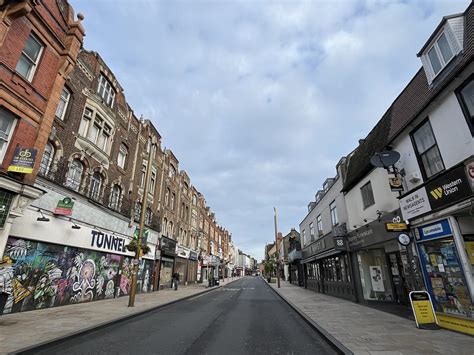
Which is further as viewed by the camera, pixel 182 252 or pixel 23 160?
pixel 182 252

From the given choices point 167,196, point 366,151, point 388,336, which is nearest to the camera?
point 388,336

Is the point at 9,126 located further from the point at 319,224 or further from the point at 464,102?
the point at 319,224

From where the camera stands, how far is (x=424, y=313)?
317 inches

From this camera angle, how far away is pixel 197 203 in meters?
44.4

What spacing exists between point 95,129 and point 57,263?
865cm

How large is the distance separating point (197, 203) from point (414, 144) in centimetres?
3774

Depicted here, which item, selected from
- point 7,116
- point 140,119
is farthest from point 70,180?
point 140,119

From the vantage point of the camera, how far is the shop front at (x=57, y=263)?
10391mm

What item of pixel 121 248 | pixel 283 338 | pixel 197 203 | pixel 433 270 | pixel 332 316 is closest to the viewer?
pixel 283 338

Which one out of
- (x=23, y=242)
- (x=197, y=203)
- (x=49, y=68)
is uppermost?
(x=197, y=203)

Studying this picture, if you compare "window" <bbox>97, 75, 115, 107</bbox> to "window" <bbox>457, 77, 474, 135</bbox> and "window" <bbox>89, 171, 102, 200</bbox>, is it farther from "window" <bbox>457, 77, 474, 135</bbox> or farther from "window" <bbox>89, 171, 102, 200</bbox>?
"window" <bbox>457, 77, 474, 135</bbox>

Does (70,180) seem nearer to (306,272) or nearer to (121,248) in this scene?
(121,248)

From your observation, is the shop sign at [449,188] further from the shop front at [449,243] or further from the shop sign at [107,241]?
the shop sign at [107,241]

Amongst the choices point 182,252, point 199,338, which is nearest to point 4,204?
point 199,338
